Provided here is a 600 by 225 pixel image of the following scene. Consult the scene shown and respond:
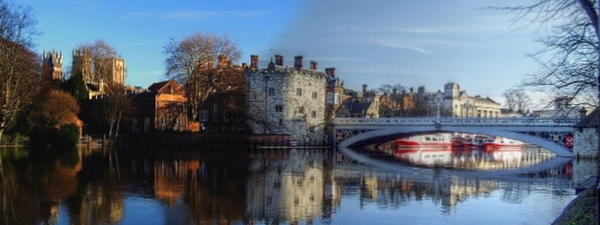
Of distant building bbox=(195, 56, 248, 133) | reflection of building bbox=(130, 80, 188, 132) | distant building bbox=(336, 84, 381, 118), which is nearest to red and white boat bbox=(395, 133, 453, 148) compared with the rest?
distant building bbox=(336, 84, 381, 118)

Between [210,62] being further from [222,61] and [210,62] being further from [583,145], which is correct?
[583,145]

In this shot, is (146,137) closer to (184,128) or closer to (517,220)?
(184,128)

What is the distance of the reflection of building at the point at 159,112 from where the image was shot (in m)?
53.9

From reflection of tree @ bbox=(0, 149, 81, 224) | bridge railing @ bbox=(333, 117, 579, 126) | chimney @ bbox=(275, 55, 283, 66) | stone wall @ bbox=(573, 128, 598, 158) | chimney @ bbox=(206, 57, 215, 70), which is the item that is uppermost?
chimney @ bbox=(275, 55, 283, 66)

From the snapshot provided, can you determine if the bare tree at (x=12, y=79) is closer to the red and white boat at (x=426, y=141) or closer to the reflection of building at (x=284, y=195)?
the reflection of building at (x=284, y=195)

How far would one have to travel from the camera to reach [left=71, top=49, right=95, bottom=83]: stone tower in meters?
64.4

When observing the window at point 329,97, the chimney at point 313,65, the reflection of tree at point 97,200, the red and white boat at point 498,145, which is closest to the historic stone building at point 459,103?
the red and white boat at point 498,145

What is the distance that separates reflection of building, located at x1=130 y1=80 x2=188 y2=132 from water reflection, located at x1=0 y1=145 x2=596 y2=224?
29058 mm

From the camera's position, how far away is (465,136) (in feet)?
247

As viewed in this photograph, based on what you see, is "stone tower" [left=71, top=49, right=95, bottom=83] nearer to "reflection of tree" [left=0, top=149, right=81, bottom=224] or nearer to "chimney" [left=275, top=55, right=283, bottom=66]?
"chimney" [left=275, top=55, right=283, bottom=66]

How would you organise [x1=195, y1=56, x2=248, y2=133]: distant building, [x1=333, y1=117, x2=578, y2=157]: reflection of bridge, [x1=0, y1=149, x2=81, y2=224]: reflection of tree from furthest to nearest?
[x1=195, y1=56, x2=248, y2=133]: distant building → [x1=333, y1=117, x2=578, y2=157]: reflection of bridge → [x1=0, y1=149, x2=81, y2=224]: reflection of tree

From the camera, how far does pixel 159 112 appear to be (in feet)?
177

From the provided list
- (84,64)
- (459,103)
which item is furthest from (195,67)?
(459,103)

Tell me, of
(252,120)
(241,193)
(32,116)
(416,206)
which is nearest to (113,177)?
(241,193)
